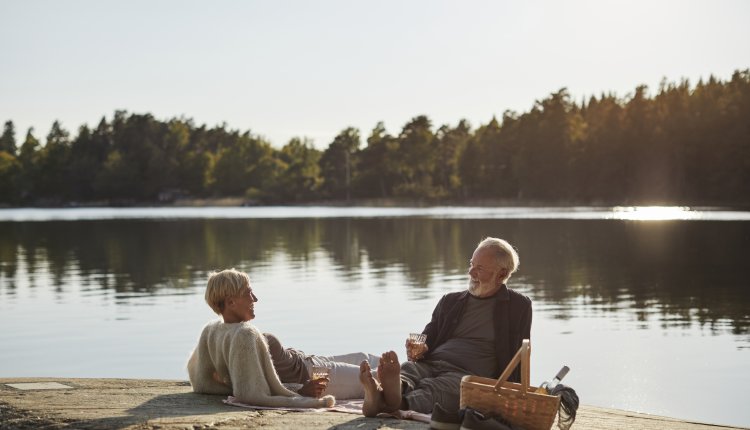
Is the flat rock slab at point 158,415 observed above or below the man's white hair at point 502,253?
below

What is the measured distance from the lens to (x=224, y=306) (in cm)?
652

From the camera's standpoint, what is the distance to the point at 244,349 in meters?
6.42

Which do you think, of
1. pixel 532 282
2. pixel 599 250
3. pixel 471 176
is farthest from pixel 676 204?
pixel 532 282

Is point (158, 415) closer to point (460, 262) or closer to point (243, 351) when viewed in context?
point (243, 351)

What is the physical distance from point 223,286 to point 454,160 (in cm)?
12526

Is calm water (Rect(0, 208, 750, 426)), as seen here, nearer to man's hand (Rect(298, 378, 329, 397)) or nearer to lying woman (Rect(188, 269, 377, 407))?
man's hand (Rect(298, 378, 329, 397))

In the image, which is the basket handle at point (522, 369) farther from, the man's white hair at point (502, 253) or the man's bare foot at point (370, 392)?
the man's white hair at point (502, 253)

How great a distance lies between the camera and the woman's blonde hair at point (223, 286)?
645 cm

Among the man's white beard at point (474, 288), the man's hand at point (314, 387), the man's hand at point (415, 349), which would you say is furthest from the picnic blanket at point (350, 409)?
the man's white beard at point (474, 288)

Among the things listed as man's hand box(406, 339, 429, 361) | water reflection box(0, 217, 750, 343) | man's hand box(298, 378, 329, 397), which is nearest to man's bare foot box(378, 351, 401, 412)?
man's hand box(406, 339, 429, 361)

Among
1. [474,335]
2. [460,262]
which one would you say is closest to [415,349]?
[474,335]

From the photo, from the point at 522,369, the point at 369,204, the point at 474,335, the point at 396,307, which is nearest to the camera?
the point at 522,369

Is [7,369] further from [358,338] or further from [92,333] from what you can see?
[358,338]

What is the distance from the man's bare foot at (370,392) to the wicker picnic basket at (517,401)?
0.60 meters
